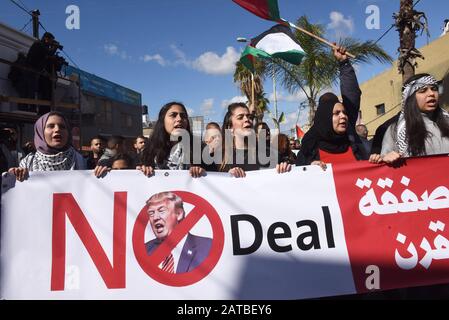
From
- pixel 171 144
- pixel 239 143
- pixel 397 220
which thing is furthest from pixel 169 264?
pixel 397 220

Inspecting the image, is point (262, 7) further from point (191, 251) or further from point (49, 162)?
point (191, 251)

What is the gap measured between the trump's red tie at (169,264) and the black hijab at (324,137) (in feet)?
4.24

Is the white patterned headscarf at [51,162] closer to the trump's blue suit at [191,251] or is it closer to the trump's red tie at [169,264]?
the trump's blue suit at [191,251]

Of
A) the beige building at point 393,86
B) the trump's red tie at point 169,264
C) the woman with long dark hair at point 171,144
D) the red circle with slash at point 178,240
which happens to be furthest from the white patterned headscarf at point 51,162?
the beige building at point 393,86

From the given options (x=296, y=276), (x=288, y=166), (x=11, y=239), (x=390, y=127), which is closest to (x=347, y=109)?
(x=390, y=127)

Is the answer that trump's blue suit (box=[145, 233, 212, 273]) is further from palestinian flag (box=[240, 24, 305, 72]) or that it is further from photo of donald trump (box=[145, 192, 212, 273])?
palestinian flag (box=[240, 24, 305, 72])

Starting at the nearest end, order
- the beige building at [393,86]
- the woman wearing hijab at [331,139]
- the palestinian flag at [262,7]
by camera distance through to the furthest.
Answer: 1. the woman wearing hijab at [331,139]
2. the palestinian flag at [262,7]
3. the beige building at [393,86]

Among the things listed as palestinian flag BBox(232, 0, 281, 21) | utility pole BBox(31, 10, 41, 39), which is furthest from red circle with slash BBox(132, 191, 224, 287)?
utility pole BBox(31, 10, 41, 39)

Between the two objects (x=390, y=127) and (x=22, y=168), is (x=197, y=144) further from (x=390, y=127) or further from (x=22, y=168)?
(x=390, y=127)

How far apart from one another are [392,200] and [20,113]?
6418 mm

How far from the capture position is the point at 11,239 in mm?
2822

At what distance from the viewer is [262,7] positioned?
5109 millimetres

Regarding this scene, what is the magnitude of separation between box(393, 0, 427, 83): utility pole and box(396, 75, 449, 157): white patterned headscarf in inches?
263

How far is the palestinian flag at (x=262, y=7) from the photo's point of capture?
16.7 ft
